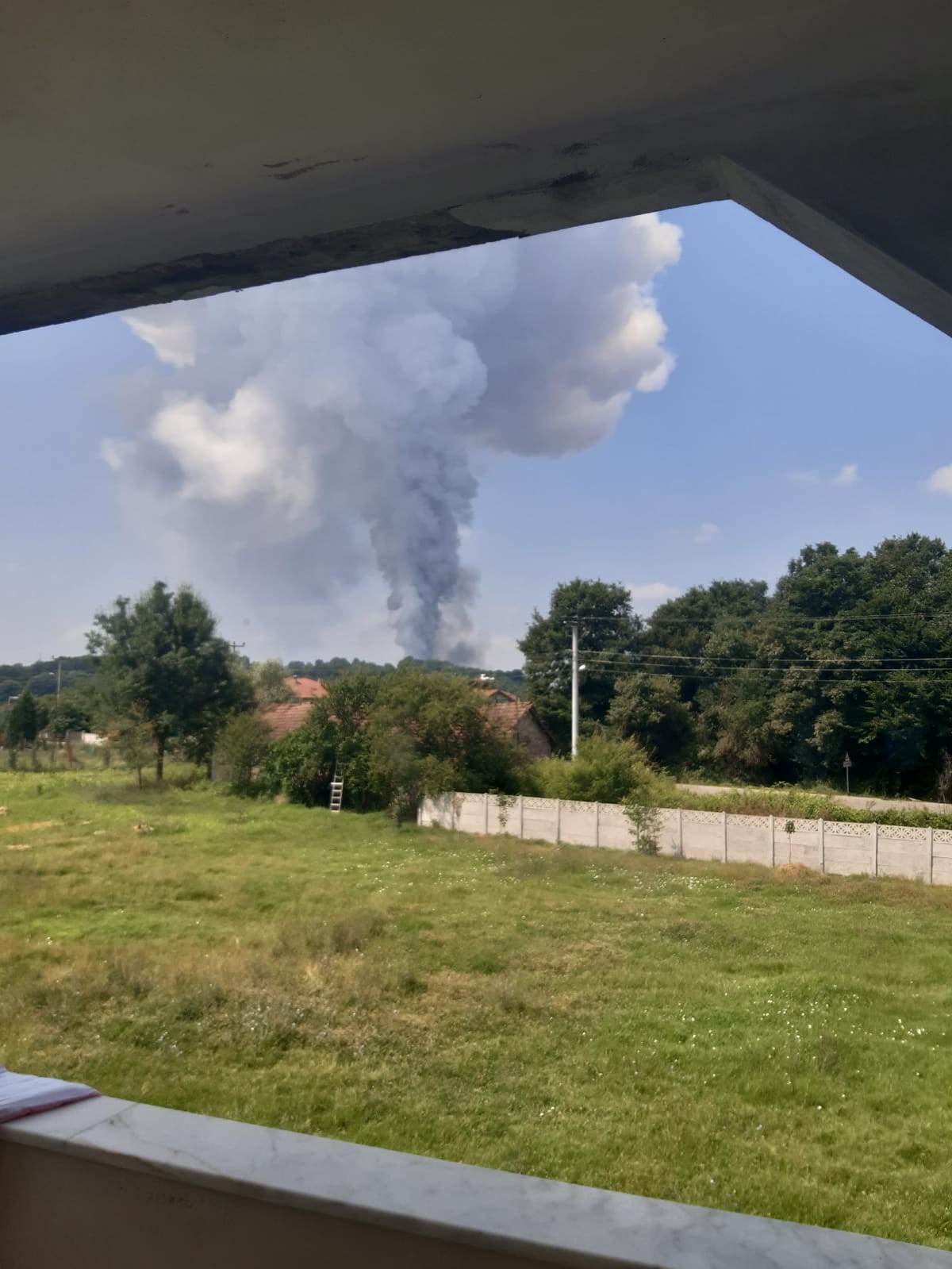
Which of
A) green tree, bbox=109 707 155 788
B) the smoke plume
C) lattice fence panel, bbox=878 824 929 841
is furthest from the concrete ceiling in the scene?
green tree, bbox=109 707 155 788

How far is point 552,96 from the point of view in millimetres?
893

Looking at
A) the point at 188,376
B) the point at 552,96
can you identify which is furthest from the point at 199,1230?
the point at 188,376

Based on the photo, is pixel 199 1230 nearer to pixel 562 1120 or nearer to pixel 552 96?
pixel 562 1120

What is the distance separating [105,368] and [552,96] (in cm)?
146

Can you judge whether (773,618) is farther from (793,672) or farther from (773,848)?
(773,848)

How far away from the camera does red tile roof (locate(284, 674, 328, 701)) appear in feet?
5.82

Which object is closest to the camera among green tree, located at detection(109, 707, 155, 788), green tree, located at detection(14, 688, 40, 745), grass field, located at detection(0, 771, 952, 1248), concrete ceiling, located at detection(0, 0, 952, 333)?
concrete ceiling, located at detection(0, 0, 952, 333)

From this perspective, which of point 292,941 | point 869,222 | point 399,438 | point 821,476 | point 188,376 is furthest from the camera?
point 188,376

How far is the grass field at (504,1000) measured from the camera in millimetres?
1153

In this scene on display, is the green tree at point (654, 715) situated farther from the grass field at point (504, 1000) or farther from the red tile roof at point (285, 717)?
the red tile roof at point (285, 717)

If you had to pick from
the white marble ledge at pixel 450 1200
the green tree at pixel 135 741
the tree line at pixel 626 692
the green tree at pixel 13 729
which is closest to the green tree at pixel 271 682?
the tree line at pixel 626 692

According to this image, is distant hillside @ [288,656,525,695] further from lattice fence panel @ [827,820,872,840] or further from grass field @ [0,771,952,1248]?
lattice fence panel @ [827,820,872,840]

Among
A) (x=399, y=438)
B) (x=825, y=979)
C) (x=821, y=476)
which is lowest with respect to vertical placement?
(x=825, y=979)

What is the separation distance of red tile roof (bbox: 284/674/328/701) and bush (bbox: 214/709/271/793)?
10cm
